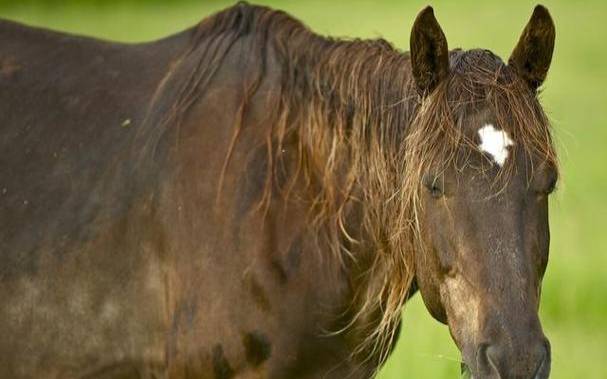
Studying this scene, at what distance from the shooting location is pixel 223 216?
471 centimetres

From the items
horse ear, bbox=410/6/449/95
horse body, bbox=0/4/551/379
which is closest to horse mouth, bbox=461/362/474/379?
horse body, bbox=0/4/551/379

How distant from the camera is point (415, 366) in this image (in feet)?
24.1

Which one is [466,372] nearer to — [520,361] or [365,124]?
[520,361]

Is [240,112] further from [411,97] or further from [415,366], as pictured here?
[415,366]

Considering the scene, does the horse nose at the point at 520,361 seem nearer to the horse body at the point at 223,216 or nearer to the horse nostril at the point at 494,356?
the horse nostril at the point at 494,356

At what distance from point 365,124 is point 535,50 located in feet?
2.13

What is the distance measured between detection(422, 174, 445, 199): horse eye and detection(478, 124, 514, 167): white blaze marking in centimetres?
17

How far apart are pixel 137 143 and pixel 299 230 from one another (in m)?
0.69

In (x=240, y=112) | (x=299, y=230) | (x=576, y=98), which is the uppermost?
(x=240, y=112)

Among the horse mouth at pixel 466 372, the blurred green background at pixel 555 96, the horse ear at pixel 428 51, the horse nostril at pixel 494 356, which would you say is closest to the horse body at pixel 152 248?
the horse mouth at pixel 466 372

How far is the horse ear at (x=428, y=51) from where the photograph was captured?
4.33 meters

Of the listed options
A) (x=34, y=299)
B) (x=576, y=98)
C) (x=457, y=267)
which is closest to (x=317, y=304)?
(x=457, y=267)

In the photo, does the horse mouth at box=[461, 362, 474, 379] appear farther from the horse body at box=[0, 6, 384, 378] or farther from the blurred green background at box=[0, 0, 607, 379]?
the blurred green background at box=[0, 0, 607, 379]

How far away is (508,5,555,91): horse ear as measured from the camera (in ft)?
14.4
